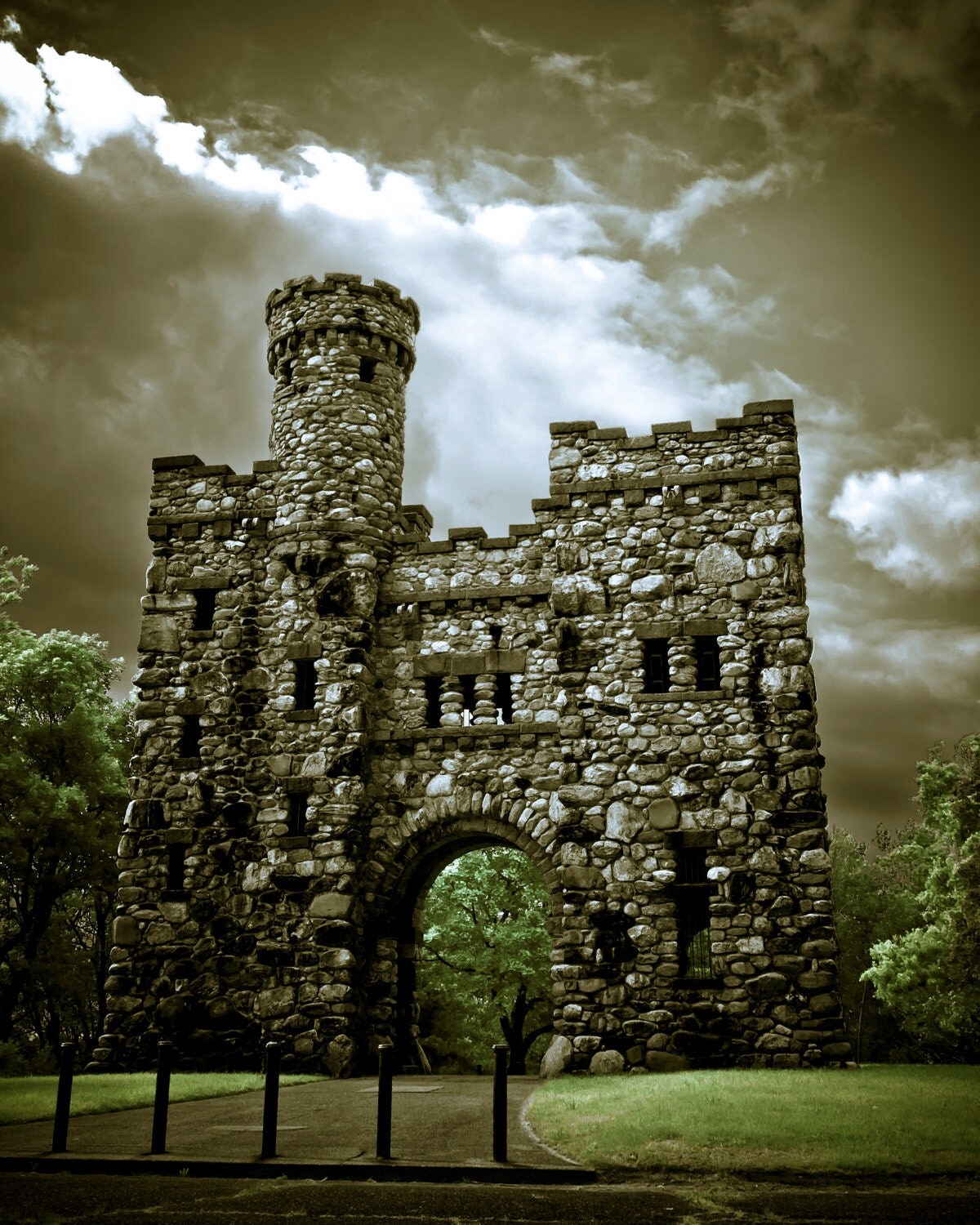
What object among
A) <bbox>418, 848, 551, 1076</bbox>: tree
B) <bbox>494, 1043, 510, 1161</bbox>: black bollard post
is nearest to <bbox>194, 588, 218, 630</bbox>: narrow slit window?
<bbox>494, 1043, 510, 1161</bbox>: black bollard post

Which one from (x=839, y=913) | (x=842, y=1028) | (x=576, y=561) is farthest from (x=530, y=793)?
(x=839, y=913)

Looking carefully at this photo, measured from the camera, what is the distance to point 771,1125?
9.02 m

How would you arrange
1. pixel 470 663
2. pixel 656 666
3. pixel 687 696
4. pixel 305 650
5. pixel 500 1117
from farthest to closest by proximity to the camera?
pixel 305 650 → pixel 470 663 → pixel 656 666 → pixel 687 696 → pixel 500 1117

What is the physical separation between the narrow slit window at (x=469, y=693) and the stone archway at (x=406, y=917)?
1.74 metres

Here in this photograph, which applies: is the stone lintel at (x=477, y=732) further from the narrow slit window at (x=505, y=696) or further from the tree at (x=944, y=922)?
the tree at (x=944, y=922)

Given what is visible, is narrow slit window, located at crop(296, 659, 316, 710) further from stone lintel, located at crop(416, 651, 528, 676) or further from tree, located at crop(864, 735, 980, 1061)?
tree, located at crop(864, 735, 980, 1061)

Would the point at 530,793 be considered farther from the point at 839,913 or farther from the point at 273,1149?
the point at 839,913

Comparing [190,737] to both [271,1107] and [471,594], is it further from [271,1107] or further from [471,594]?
[271,1107]

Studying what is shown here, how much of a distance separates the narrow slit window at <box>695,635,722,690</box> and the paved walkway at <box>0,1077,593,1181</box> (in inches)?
269

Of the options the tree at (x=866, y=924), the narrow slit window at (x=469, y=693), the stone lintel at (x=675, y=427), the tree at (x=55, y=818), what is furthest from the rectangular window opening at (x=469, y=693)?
the tree at (x=866, y=924)

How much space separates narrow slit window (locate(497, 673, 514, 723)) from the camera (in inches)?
701

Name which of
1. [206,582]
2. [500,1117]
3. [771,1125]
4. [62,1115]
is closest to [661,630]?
[206,582]

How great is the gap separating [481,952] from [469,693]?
15762mm

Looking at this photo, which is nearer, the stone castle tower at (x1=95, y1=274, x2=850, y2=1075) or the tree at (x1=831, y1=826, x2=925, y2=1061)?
the stone castle tower at (x1=95, y1=274, x2=850, y2=1075)
